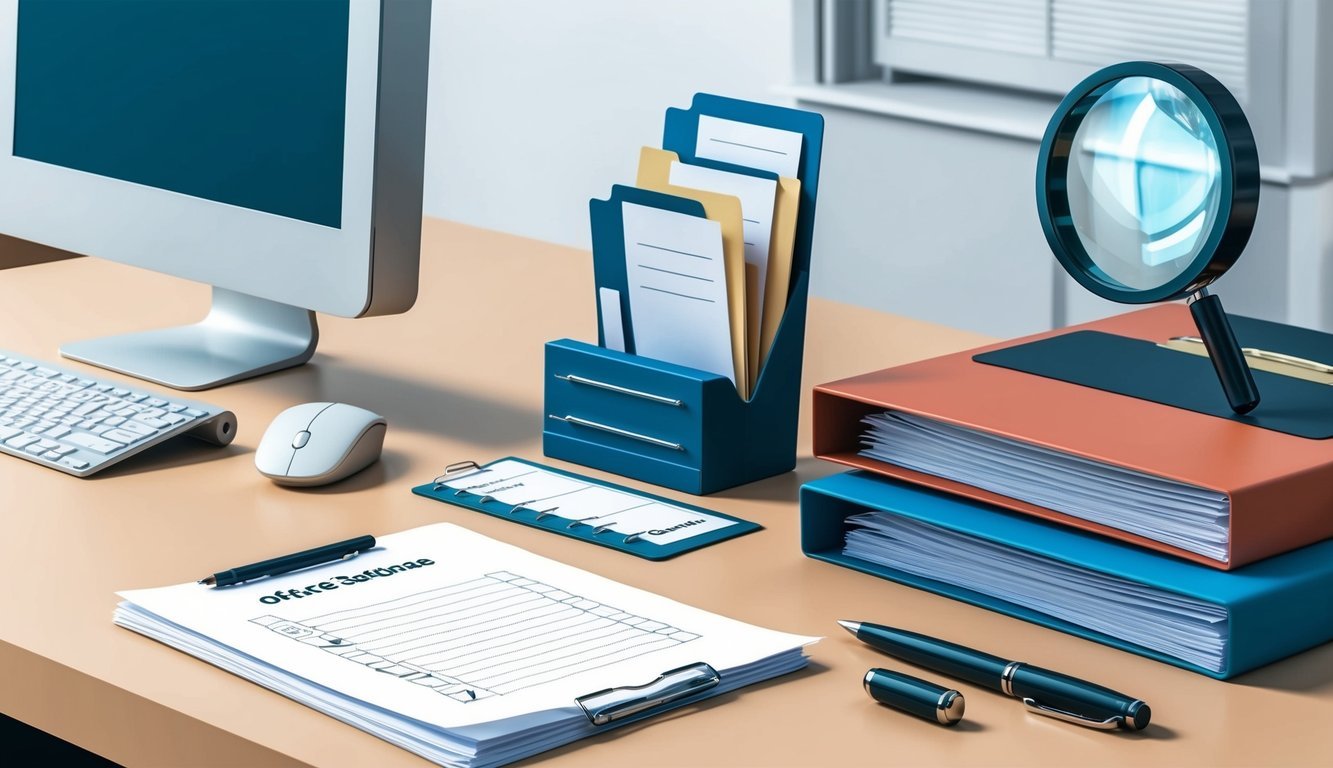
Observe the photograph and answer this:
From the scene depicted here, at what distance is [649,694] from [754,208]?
46 cm

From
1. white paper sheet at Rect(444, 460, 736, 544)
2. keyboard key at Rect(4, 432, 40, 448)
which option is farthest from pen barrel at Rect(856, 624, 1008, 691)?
keyboard key at Rect(4, 432, 40, 448)

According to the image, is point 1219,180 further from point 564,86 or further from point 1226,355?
point 564,86

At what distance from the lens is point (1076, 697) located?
82 centimetres

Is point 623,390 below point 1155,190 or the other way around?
below

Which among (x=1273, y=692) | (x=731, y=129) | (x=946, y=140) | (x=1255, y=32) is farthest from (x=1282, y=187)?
(x=1273, y=692)

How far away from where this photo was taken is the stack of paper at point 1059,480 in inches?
34.3

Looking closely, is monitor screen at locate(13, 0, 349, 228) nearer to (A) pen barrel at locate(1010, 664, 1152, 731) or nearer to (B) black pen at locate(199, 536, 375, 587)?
(B) black pen at locate(199, 536, 375, 587)

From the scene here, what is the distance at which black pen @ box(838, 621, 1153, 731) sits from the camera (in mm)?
811

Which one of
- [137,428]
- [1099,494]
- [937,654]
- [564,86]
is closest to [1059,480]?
[1099,494]

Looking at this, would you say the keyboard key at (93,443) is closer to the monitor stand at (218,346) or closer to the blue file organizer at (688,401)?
the monitor stand at (218,346)

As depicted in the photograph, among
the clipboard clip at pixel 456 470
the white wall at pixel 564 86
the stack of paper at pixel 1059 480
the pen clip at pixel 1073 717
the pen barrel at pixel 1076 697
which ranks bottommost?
the pen clip at pixel 1073 717

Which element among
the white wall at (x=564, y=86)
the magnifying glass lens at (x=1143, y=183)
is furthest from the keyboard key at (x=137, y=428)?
the white wall at (x=564, y=86)

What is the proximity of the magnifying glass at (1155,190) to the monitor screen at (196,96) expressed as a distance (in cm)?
60

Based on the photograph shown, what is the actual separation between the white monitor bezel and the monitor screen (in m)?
0.01
